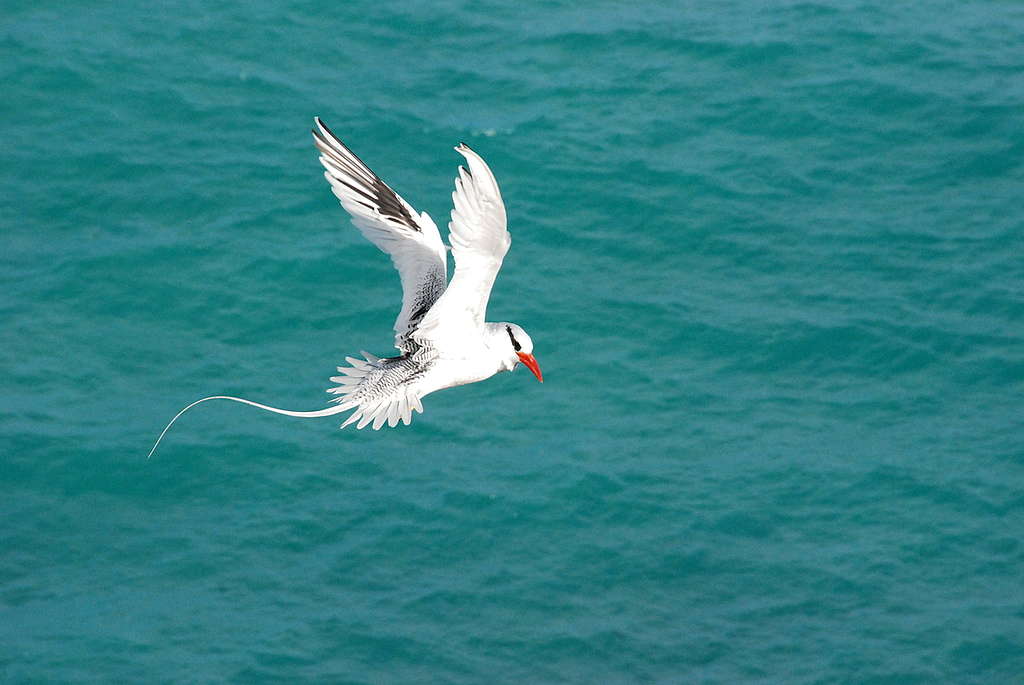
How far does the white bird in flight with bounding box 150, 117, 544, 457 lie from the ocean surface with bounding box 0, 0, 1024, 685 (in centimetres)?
968

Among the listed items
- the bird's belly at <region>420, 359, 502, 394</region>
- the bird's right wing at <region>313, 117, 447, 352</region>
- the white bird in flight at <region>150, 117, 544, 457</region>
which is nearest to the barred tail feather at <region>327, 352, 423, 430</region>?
the white bird in flight at <region>150, 117, 544, 457</region>

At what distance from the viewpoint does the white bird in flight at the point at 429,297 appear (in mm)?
17172

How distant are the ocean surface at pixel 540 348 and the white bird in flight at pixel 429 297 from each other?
9683 millimetres

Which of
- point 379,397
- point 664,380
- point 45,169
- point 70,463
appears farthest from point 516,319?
point 379,397

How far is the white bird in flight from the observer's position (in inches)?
676

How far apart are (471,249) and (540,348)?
14675 millimetres

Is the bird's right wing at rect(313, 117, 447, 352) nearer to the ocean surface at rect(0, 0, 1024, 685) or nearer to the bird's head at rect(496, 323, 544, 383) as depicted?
the bird's head at rect(496, 323, 544, 383)

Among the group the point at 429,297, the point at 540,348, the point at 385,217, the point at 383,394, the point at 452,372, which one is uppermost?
the point at 540,348

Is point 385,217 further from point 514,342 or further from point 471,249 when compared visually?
point 471,249

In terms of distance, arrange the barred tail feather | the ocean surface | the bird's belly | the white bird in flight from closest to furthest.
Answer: the white bird in flight < the barred tail feather < the bird's belly < the ocean surface

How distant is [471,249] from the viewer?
17.4 meters

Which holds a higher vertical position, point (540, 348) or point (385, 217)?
point (540, 348)

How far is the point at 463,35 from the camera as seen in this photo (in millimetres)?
39438

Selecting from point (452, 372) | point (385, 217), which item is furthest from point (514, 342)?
point (385, 217)
